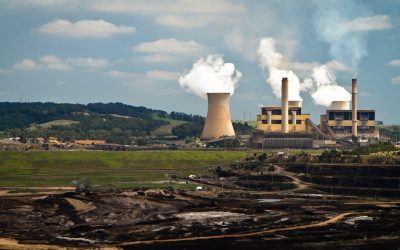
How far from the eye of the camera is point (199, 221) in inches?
3863

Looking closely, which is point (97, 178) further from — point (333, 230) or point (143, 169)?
point (333, 230)

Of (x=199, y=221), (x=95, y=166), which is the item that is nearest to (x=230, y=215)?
(x=199, y=221)

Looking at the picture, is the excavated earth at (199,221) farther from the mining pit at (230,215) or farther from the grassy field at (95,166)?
the grassy field at (95,166)

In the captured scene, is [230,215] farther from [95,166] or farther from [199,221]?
[95,166]

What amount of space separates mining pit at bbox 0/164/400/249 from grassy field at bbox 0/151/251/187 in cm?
1991

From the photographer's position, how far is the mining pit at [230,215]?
82.4 metres

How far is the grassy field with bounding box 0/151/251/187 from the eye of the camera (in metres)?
154

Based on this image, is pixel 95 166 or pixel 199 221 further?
pixel 95 166

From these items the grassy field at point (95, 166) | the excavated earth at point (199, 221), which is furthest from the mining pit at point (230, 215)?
the grassy field at point (95, 166)

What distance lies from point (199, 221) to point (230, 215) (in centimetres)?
768

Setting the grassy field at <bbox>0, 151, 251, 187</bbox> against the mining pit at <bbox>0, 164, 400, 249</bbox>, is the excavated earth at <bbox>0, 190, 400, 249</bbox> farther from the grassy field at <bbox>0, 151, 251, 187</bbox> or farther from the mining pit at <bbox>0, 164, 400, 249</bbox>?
the grassy field at <bbox>0, 151, 251, 187</bbox>

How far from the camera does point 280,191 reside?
457ft

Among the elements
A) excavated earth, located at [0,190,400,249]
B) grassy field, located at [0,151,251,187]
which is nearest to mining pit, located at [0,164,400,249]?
excavated earth, located at [0,190,400,249]

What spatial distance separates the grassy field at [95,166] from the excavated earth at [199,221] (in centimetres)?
2645
